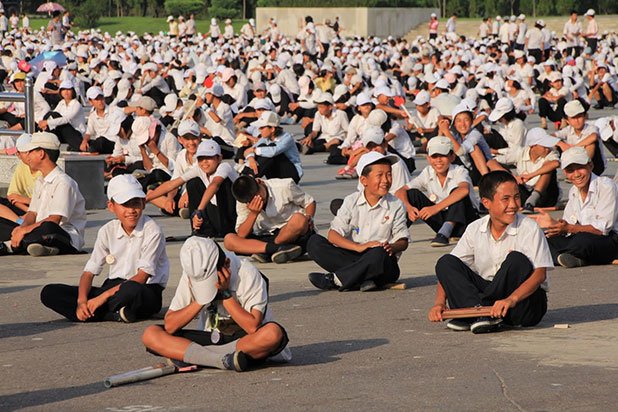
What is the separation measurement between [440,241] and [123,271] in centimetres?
430

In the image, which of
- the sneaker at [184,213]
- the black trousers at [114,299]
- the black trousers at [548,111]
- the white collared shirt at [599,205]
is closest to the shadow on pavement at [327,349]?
the black trousers at [114,299]

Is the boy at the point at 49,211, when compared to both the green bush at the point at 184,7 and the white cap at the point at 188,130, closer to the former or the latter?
the white cap at the point at 188,130

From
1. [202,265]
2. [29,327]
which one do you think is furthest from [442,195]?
[202,265]

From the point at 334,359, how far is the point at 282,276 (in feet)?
11.2

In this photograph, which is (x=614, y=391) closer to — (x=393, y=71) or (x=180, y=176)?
(x=180, y=176)

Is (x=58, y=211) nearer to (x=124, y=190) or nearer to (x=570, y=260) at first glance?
(x=124, y=190)

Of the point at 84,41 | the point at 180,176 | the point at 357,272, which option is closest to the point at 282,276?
the point at 357,272

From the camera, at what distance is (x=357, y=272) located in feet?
33.6

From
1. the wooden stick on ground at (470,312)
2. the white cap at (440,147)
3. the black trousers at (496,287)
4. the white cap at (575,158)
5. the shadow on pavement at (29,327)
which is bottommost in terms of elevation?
the shadow on pavement at (29,327)

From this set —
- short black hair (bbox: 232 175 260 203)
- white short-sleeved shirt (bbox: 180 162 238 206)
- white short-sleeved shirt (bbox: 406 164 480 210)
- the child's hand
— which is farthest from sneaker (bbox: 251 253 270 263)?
the child's hand

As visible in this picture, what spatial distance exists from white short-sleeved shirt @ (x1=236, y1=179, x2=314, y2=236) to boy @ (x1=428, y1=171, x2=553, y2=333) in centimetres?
337

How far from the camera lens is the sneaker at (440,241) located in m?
12.9

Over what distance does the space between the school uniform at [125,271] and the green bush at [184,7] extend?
7486 cm

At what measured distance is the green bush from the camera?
83438 mm
